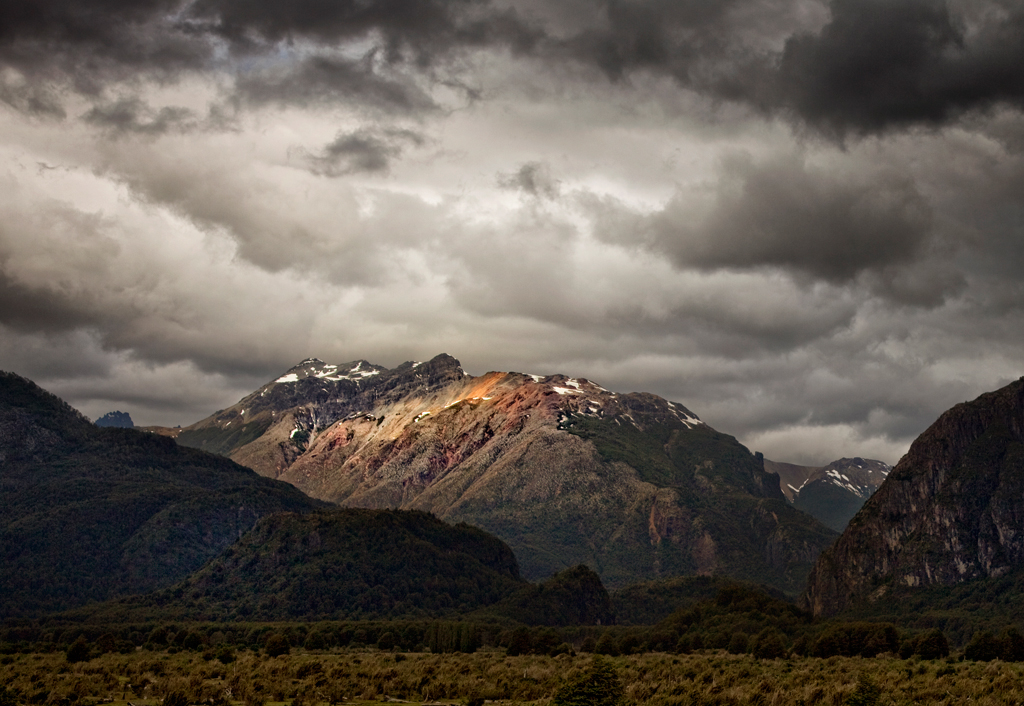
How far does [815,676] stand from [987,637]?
8613cm

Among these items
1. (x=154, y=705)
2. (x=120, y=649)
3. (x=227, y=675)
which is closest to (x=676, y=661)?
(x=227, y=675)

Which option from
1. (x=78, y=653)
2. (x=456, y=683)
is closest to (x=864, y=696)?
(x=456, y=683)

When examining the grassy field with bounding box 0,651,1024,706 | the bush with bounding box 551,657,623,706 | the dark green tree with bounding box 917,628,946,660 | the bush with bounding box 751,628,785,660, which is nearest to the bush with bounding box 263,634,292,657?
the grassy field with bounding box 0,651,1024,706

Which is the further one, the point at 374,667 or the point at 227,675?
the point at 374,667

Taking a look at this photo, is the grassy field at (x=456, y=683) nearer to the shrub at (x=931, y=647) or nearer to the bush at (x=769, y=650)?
the bush at (x=769, y=650)

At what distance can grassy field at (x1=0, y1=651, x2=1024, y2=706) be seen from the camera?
286 feet

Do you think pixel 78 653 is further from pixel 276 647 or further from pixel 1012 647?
pixel 1012 647

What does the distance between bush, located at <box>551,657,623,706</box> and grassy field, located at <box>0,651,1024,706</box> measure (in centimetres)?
1284

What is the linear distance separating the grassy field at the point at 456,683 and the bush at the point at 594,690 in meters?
12.8

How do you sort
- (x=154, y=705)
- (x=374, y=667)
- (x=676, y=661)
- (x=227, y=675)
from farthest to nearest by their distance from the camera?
(x=676, y=661)
(x=374, y=667)
(x=227, y=675)
(x=154, y=705)

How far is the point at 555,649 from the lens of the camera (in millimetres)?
194000

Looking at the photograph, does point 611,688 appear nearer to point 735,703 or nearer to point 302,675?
point 735,703

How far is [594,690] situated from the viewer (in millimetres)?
72812

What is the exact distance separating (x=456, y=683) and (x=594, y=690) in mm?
33693
